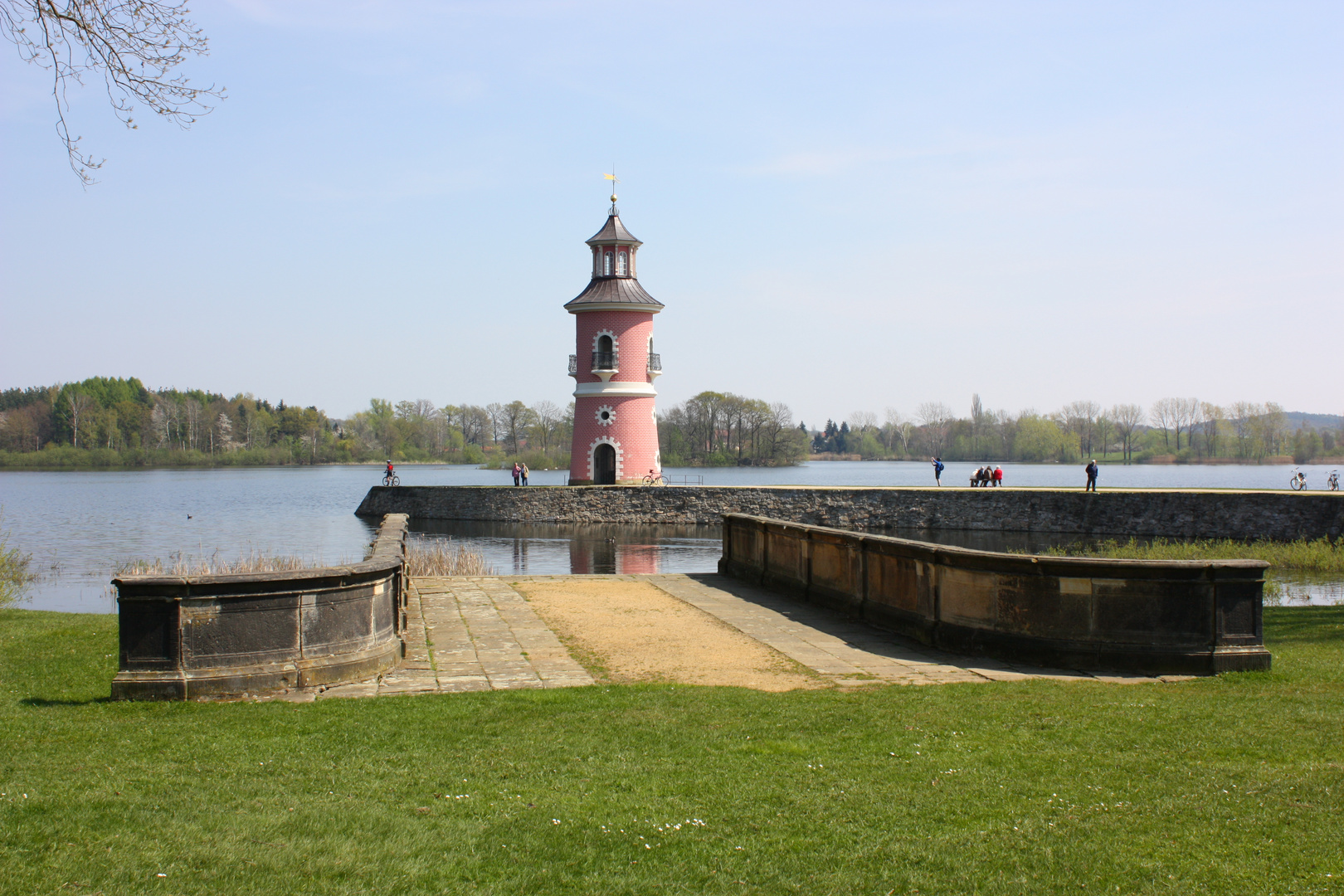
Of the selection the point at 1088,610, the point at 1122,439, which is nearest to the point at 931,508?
the point at 1088,610

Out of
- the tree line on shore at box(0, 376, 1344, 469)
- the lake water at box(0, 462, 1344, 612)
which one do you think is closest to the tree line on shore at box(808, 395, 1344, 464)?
the tree line on shore at box(0, 376, 1344, 469)

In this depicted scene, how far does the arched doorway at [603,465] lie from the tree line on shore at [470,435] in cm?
6121

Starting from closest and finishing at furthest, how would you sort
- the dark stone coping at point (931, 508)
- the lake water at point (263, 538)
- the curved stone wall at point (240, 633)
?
the curved stone wall at point (240, 633)
the lake water at point (263, 538)
the dark stone coping at point (931, 508)

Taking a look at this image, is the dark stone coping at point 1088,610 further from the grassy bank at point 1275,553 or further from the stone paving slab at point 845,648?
the grassy bank at point 1275,553

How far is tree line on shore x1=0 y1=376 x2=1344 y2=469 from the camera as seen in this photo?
11606 centimetres

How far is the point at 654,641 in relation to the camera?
9.95 metres

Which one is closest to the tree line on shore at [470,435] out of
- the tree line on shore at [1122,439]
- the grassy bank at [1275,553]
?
the tree line on shore at [1122,439]

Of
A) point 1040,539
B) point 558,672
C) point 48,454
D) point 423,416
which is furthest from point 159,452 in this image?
point 558,672

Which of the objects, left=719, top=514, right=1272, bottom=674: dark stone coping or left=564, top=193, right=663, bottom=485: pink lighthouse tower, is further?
left=564, top=193, right=663, bottom=485: pink lighthouse tower

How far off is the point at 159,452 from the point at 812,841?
449ft

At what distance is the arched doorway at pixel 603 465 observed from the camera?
45250mm

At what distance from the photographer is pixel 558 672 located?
8.38 m

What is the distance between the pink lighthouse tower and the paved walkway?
31.0 meters

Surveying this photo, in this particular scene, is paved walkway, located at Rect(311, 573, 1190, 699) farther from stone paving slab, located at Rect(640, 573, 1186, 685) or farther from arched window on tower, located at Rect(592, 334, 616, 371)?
arched window on tower, located at Rect(592, 334, 616, 371)
